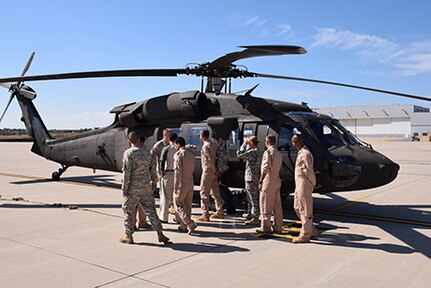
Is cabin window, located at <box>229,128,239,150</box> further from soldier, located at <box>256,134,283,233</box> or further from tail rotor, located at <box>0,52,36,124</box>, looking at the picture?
tail rotor, located at <box>0,52,36,124</box>

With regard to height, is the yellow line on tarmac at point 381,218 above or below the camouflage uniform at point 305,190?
below

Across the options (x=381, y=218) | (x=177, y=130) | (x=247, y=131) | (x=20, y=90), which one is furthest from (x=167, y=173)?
(x=20, y=90)

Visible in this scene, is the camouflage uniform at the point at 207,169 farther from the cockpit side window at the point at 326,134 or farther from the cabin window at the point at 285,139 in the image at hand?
the cockpit side window at the point at 326,134

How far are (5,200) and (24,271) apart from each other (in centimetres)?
620

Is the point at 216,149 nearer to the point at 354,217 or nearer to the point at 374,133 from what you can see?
the point at 354,217

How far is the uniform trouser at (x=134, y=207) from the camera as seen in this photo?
6250 millimetres

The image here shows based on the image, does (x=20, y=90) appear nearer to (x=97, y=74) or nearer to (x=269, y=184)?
(x=97, y=74)

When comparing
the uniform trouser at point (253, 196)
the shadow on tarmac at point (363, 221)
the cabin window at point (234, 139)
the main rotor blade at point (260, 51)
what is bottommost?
the shadow on tarmac at point (363, 221)

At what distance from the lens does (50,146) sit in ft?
46.0

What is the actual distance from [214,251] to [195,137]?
4196mm

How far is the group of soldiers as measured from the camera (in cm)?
629

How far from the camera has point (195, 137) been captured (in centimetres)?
978

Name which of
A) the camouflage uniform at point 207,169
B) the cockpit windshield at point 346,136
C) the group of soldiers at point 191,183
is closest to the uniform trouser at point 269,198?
the group of soldiers at point 191,183

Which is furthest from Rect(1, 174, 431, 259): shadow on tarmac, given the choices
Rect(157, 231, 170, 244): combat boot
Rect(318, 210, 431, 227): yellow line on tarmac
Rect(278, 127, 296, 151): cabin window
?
Rect(278, 127, 296, 151): cabin window
